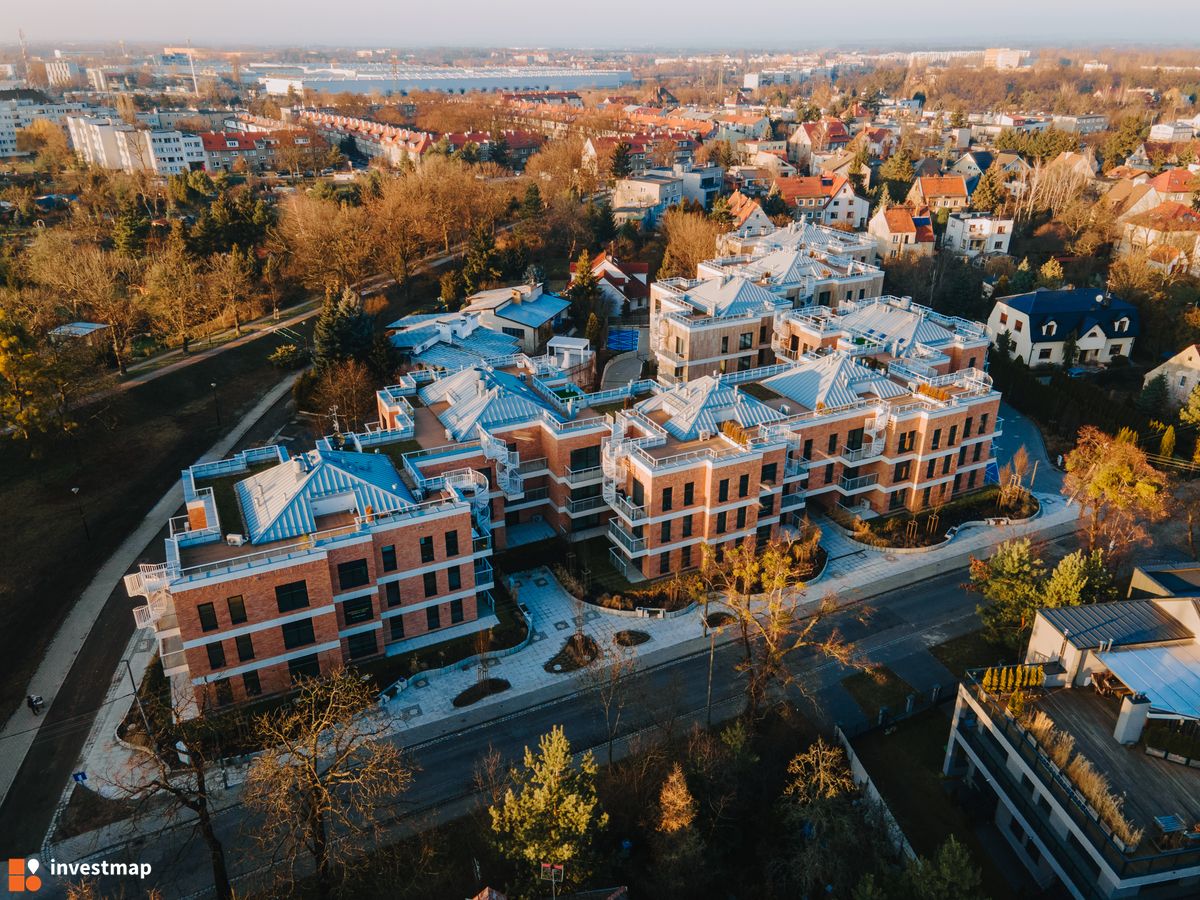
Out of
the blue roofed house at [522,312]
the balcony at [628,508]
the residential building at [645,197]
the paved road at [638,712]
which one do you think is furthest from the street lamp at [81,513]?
the residential building at [645,197]

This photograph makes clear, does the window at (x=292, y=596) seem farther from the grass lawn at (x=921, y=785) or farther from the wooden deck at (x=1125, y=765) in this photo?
the wooden deck at (x=1125, y=765)

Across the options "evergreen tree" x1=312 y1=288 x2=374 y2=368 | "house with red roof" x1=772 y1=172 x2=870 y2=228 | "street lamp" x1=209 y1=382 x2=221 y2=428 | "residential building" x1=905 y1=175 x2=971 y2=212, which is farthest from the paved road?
"residential building" x1=905 y1=175 x2=971 y2=212

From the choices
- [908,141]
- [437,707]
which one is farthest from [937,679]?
[908,141]

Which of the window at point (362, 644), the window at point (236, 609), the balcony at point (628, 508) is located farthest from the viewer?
the balcony at point (628, 508)

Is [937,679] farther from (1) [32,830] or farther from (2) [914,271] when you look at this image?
(2) [914,271]

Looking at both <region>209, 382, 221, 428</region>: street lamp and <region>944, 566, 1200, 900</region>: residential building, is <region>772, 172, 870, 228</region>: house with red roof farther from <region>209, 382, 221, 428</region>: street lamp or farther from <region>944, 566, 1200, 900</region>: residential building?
<region>944, 566, 1200, 900</region>: residential building

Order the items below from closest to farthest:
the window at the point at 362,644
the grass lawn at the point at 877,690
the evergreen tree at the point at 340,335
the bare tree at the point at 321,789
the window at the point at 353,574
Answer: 1. the bare tree at the point at 321,789
2. the window at the point at 353,574
3. the grass lawn at the point at 877,690
4. the window at the point at 362,644
5. the evergreen tree at the point at 340,335
